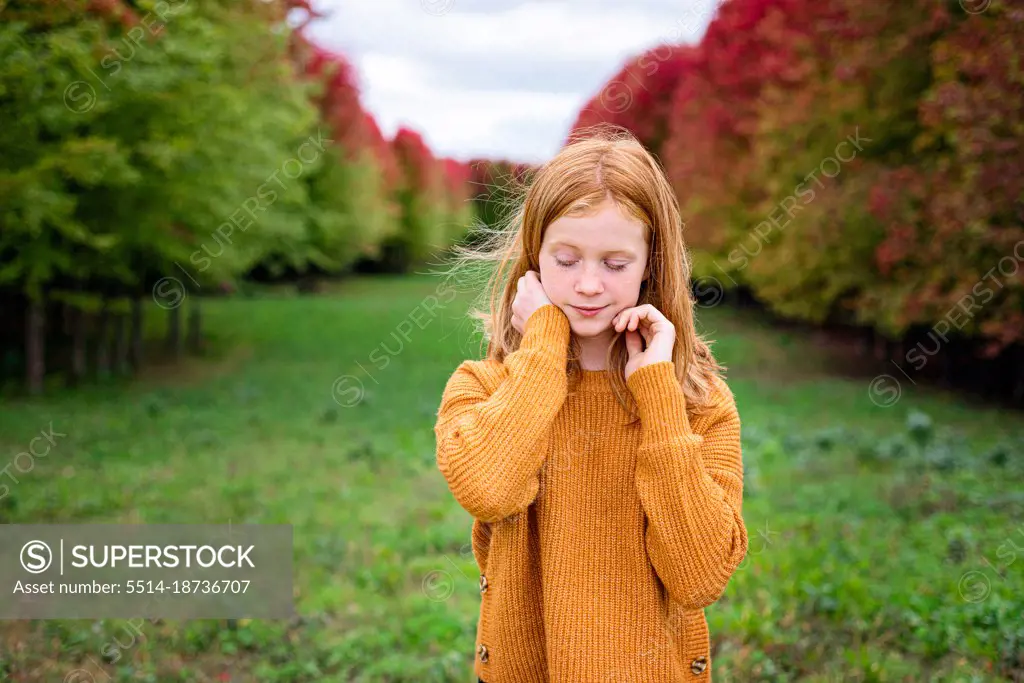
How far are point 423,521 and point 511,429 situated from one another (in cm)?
531

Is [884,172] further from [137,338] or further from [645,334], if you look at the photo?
[137,338]

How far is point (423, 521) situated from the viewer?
7.04m

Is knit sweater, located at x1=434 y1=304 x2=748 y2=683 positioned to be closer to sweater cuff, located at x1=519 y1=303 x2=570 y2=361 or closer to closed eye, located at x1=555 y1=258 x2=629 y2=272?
sweater cuff, located at x1=519 y1=303 x2=570 y2=361

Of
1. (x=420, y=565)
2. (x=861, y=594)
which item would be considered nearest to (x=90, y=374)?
(x=420, y=565)

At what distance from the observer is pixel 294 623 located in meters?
5.02

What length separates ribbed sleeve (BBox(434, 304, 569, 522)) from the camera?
1.92 m

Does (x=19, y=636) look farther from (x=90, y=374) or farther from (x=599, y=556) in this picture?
(x=90, y=374)

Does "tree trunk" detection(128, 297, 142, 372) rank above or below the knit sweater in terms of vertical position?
below

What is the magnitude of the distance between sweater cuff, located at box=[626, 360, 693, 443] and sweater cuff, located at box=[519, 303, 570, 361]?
19 cm

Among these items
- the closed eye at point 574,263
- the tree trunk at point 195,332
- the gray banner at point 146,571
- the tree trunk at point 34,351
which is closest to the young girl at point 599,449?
the closed eye at point 574,263

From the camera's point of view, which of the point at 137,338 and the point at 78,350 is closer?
the point at 78,350

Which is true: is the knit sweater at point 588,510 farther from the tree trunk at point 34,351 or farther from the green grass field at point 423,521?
the tree trunk at point 34,351

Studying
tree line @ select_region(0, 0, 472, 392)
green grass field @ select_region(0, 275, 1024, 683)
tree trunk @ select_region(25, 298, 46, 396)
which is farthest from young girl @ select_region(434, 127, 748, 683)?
tree trunk @ select_region(25, 298, 46, 396)

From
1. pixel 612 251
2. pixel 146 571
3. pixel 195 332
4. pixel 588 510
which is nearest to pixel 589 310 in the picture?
pixel 612 251
